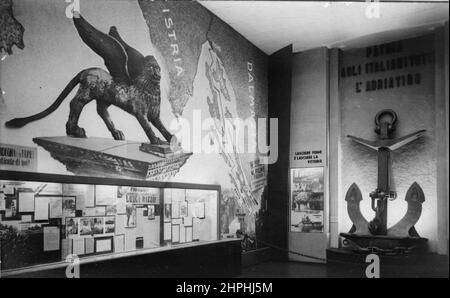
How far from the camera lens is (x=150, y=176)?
9.76 feet

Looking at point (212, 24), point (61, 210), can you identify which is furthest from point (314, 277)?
point (212, 24)

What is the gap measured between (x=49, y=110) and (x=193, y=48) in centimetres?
155

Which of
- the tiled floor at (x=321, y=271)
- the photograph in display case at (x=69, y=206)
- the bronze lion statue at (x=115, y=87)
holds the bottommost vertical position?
the tiled floor at (x=321, y=271)

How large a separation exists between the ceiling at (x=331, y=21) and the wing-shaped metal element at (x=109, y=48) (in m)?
0.95

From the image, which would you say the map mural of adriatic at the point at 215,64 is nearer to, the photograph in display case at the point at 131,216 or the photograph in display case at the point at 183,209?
the photograph in display case at the point at 183,209

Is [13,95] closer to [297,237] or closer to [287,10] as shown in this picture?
[287,10]

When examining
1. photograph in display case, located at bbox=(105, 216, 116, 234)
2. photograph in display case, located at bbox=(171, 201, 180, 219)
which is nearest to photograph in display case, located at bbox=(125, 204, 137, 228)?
photograph in display case, located at bbox=(105, 216, 116, 234)

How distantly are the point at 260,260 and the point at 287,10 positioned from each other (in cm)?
201

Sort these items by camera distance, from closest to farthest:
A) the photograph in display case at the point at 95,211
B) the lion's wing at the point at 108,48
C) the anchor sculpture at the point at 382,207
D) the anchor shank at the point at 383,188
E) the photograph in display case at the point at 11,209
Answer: the photograph in display case at the point at 11,209, the photograph in display case at the point at 95,211, the lion's wing at the point at 108,48, the anchor sculpture at the point at 382,207, the anchor shank at the point at 383,188

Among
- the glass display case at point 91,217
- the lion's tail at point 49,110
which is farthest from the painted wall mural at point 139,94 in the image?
the glass display case at point 91,217

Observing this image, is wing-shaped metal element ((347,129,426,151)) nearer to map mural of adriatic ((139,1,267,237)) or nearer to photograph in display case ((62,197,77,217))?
map mural of adriatic ((139,1,267,237))

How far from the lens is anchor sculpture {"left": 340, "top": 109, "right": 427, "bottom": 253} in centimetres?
300

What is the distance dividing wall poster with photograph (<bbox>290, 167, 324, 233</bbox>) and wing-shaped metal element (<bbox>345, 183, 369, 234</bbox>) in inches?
8.4

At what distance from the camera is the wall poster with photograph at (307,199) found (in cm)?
310
